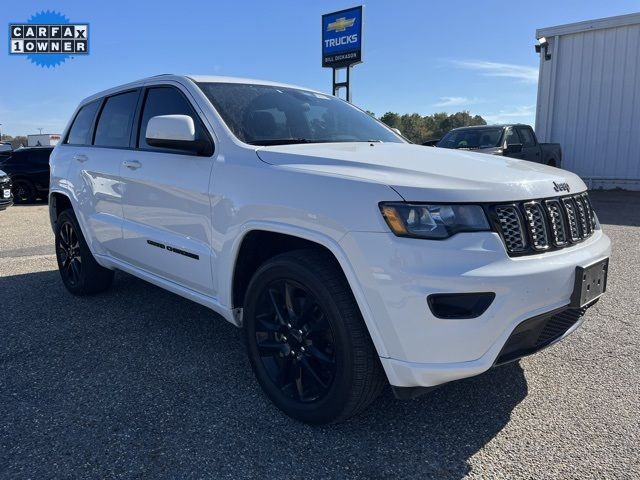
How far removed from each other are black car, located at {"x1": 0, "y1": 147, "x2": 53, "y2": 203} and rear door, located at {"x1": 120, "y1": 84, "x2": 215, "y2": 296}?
12.6 metres

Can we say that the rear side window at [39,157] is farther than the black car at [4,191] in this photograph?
Yes

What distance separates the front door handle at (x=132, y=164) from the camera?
3663 mm

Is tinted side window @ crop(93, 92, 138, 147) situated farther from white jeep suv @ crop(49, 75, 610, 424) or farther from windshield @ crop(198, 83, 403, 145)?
windshield @ crop(198, 83, 403, 145)

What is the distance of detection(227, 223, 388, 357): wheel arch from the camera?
2.25 metres

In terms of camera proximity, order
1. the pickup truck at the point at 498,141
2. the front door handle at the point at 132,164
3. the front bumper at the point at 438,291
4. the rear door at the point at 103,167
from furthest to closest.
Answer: the pickup truck at the point at 498,141 < the rear door at the point at 103,167 < the front door handle at the point at 132,164 < the front bumper at the point at 438,291

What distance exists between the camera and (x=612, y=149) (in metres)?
14.8

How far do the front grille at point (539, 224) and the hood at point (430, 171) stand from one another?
2.0 inches

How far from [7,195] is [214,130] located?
1126cm

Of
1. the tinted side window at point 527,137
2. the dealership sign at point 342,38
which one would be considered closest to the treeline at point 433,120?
the dealership sign at point 342,38

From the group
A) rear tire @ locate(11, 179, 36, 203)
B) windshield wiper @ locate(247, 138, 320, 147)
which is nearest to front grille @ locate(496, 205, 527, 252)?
windshield wiper @ locate(247, 138, 320, 147)

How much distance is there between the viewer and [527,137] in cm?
1228

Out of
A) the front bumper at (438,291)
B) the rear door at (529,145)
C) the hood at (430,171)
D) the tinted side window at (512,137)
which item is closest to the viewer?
the front bumper at (438,291)

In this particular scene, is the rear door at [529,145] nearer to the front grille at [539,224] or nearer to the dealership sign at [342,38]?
the dealership sign at [342,38]

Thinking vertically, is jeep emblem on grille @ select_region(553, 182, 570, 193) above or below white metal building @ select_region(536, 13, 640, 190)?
below
